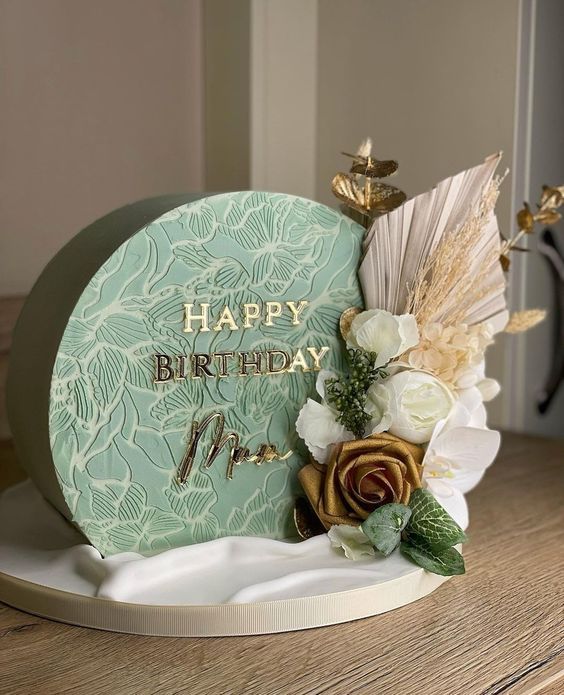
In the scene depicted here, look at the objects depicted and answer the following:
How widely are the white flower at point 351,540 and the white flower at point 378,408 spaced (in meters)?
0.09

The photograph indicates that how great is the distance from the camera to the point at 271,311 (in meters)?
0.83

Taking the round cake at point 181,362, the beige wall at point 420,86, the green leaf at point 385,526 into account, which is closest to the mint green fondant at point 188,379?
the round cake at point 181,362

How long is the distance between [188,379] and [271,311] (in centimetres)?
10

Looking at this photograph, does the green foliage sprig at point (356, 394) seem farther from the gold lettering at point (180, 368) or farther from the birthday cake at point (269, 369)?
the gold lettering at point (180, 368)

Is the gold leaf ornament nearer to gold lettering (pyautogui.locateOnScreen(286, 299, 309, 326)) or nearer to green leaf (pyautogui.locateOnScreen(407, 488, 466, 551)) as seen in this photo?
gold lettering (pyautogui.locateOnScreen(286, 299, 309, 326))

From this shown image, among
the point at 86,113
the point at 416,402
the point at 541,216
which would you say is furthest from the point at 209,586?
the point at 86,113

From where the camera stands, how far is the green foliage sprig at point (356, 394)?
0.83 m

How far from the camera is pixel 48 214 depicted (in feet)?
4.51

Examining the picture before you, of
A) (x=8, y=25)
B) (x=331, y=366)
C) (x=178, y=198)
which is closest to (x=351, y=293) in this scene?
(x=331, y=366)

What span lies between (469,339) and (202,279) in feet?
0.85

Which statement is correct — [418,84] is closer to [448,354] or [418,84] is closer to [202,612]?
[448,354]

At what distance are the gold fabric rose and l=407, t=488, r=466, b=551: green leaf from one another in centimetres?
1

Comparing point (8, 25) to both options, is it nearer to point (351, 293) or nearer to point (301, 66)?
point (301, 66)

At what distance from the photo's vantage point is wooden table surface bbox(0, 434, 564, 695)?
623mm
